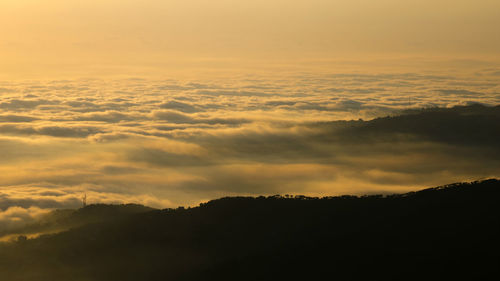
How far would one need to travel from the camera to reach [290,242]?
516 ft

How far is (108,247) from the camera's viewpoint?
175m

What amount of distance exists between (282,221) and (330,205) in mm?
14037

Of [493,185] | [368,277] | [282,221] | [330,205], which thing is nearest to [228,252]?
[282,221]

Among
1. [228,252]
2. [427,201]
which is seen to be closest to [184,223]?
[228,252]

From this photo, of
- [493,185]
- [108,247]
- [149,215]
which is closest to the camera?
[493,185]

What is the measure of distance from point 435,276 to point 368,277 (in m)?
13.7

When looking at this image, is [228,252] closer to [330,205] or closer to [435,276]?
[330,205]

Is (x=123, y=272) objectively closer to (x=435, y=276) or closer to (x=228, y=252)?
(x=228, y=252)

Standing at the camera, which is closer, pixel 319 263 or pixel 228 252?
pixel 319 263

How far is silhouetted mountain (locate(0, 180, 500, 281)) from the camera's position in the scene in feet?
427

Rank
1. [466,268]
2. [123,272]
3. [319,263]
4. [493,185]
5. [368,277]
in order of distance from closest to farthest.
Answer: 1. [466,268]
2. [368,277]
3. [319,263]
4. [123,272]
5. [493,185]

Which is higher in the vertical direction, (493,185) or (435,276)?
(493,185)

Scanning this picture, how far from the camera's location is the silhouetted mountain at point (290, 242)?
427 feet

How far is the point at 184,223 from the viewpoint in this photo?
186 metres
